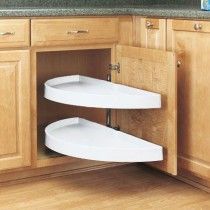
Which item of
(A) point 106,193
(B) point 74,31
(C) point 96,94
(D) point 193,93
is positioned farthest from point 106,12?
(A) point 106,193

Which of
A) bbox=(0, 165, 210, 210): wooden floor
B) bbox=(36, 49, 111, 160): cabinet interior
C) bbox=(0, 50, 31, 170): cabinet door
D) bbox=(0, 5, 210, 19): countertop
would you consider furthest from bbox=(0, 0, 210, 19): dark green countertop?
bbox=(0, 165, 210, 210): wooden floor

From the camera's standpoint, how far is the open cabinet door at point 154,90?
2.55 metres

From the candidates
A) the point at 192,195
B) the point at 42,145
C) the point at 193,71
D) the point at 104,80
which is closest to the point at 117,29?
the point at 104,80

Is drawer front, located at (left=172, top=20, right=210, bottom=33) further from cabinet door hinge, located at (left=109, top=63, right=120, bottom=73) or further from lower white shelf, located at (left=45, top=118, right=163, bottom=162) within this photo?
lower white shelf, located at (left=45, top=118, right=163, bottom=162)

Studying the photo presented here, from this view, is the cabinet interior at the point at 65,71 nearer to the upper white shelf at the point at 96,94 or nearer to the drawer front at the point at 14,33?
the upper white shelf at the point at 96,94

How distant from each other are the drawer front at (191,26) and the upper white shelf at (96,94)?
1.18 feet

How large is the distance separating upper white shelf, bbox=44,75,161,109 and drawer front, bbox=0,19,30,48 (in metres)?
0.30

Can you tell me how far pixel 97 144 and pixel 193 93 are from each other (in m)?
0.54

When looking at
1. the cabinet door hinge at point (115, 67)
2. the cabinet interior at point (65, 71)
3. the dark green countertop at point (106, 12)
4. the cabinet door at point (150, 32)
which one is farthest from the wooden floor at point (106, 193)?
the dark green countertop at point (106, 12)

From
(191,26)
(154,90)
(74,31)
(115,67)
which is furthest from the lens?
(115,67)

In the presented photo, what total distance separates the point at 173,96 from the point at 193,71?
0.65 ft

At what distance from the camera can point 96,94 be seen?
2668 millimetres

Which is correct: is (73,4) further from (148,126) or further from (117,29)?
(148,126)

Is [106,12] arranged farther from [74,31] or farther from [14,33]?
[14,33]
